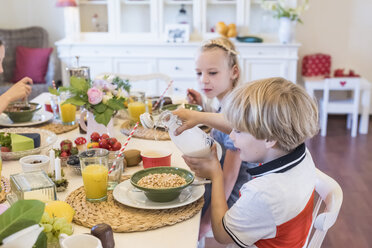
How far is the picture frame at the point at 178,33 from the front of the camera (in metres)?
4.87

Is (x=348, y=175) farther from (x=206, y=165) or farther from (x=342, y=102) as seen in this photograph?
(x=206, y=165)

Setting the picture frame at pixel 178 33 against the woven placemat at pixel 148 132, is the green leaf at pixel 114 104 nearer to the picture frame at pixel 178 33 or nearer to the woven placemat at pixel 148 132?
the woven placemat at pixel 148 132

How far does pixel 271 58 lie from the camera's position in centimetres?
478

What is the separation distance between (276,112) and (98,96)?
87 centimetres

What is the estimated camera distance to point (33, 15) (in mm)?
5328

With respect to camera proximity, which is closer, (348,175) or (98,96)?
(98,96)

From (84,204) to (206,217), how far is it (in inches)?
28.8

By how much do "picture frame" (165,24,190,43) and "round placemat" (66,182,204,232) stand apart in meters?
3.66

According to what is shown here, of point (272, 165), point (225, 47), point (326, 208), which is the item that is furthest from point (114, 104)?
point (326, 208)

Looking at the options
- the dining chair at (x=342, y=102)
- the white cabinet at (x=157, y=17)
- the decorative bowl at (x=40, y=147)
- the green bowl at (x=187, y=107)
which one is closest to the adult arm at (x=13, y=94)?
the decorative bowl at (x=40, y=147)

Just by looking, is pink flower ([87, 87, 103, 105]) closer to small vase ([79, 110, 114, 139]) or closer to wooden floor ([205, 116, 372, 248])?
small vase ([79, 110, 114, 139])

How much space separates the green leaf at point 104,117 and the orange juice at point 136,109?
390 millimetres

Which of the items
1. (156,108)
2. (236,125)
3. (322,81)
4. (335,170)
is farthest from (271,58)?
(236,125)

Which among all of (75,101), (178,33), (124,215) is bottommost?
(124,215)
